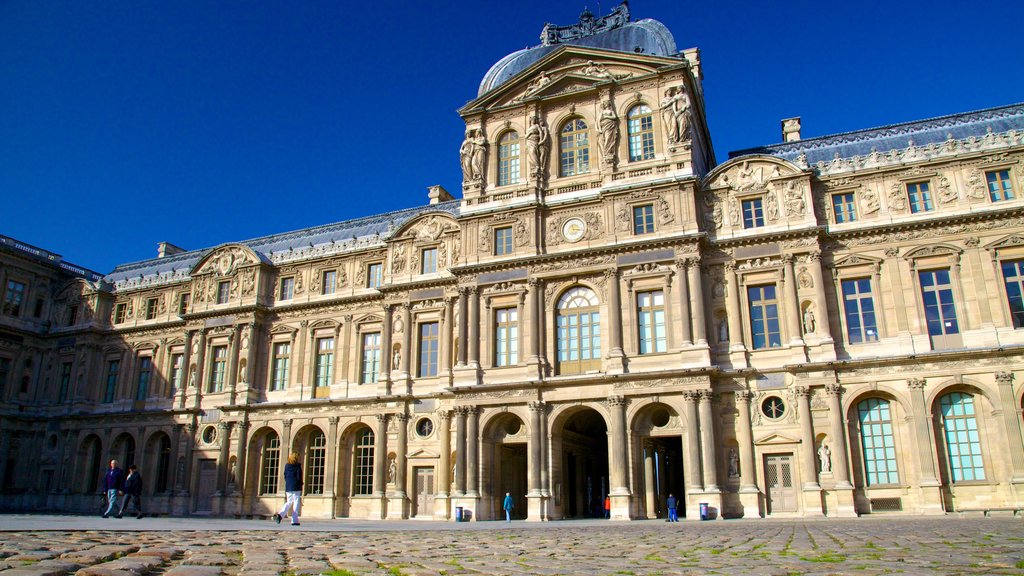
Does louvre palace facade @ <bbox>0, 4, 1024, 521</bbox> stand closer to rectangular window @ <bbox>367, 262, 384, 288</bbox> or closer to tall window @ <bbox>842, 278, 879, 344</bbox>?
tall window @ <bbox>842, 278, 879, 344</bbox>

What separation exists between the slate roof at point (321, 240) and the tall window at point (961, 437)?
955 inches

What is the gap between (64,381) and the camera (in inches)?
1969

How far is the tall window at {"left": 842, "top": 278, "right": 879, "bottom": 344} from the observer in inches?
1231

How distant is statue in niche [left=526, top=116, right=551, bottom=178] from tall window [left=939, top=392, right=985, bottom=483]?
20.0m

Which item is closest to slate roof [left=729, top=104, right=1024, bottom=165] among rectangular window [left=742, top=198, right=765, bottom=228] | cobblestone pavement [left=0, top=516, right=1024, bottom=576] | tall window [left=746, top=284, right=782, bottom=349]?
rectangular window [left=742, top=198, right=765, bottom=228]

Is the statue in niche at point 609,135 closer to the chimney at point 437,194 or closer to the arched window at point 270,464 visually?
the chimney at point 437,194

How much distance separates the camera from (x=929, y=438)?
94.4ft

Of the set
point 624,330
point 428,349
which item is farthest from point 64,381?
point 624,330

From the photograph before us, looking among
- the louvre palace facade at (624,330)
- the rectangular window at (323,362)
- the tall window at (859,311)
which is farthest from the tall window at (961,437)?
the rectangular window at (323,362)

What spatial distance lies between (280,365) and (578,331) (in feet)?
62.7

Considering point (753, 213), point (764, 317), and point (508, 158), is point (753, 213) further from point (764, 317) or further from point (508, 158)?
point (508, 158)

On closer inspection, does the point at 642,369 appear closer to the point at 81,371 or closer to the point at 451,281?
the point at 451,281

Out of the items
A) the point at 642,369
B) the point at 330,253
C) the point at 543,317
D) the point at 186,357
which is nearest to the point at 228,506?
the point at 186,357

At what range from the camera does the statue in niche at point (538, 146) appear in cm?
3653
